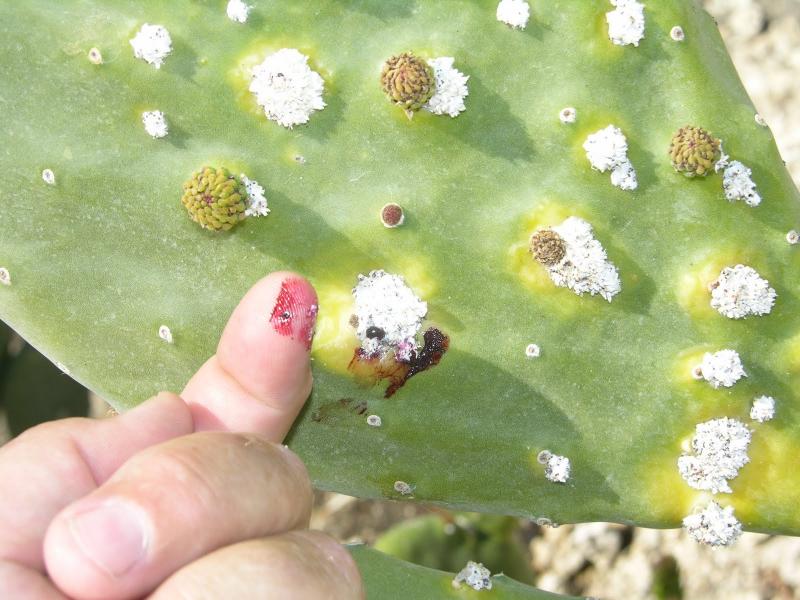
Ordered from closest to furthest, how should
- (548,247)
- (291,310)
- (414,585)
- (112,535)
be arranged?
(112,535) → (291,310) → (548,247) → (414,585)

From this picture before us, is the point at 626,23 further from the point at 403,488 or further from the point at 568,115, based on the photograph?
the point at 403,488

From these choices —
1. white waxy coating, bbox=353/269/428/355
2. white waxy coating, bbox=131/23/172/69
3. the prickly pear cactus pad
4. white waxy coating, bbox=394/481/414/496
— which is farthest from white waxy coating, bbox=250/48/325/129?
white waxy coating, bbox=394/481/414/496

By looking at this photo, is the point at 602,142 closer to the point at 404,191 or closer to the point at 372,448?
the point at 404,191

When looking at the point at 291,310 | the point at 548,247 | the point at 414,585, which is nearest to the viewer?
the point at 291,310

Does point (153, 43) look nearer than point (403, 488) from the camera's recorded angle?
Yes

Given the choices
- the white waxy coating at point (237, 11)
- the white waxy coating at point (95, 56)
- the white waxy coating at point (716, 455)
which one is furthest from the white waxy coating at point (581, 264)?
the white waxy coating at point (95, 56)

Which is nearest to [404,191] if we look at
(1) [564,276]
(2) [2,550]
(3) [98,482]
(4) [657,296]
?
(1) [564,276]

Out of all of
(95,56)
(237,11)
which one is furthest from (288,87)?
(95,56)
